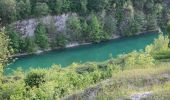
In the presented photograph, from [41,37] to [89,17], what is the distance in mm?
12540

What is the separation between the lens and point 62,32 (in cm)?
9988

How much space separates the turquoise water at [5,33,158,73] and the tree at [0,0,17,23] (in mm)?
9584

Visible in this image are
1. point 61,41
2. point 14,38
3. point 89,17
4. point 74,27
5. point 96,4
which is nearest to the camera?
point 14,38

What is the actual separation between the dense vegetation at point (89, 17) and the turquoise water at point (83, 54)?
2.89 metres

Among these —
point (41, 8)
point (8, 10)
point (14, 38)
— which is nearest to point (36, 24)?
point (41, 8)

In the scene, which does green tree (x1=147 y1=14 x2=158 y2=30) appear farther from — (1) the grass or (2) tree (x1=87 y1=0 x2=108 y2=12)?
(1) the grass

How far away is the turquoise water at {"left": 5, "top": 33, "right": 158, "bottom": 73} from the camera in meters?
84.2

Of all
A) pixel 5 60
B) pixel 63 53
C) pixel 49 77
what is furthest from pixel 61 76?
pixel 63 53

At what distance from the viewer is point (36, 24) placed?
321ft

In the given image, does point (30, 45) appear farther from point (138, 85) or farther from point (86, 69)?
point (138, 85)

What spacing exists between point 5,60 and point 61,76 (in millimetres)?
6118

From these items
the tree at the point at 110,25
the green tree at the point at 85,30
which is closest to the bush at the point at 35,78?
the green tree at the point at 85,30

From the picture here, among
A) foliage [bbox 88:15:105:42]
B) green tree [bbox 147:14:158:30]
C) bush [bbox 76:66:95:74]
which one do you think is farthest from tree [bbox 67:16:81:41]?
bush [bbox 76:66:95:74]

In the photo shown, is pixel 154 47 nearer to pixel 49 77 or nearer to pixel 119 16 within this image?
pixel 49 77
